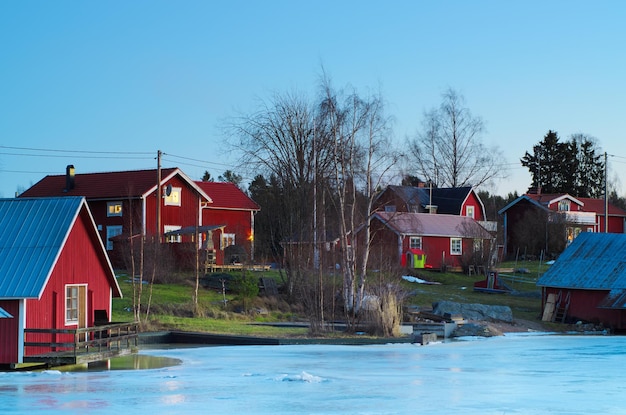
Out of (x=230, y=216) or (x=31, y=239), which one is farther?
(x=230, y=216)

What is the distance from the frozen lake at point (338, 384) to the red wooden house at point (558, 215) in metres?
45.6

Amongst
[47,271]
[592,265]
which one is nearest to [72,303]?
[47,271]

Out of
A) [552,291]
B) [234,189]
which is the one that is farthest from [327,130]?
[234,189]

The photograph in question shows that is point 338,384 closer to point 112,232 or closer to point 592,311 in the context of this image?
point 592,311

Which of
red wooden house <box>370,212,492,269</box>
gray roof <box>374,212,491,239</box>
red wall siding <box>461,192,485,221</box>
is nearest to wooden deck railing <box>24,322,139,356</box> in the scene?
red wooden house <box>370,212,492,269</box>

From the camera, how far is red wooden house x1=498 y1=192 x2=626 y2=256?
7394 centimetres

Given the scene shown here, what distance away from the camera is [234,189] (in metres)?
66.4

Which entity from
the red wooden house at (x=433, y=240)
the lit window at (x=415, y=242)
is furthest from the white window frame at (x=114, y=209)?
the lit window at (x=415, y=242)

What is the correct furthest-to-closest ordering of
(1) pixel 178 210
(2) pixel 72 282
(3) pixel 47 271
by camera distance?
(1) pixel 178 210
(2) pixel 72 282
(3) pixel 47 271

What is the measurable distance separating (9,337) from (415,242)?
44.2 m

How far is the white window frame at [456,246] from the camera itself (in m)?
66.9

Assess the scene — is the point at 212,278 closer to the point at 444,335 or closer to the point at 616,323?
the point at 444,335

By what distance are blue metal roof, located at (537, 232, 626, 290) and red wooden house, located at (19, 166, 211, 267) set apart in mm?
20779

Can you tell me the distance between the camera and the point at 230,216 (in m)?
63.4
